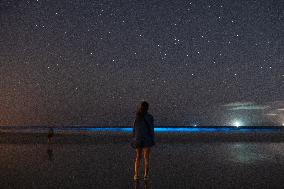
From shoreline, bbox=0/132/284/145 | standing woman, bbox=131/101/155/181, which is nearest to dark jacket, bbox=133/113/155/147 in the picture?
standing woman, bbox=131/101/155/181

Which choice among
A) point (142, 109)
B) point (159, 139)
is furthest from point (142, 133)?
point (159, 139)

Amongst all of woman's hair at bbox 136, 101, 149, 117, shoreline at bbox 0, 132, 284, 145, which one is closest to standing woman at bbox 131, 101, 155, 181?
woman's hair at bbox 136, 101, 149, 117

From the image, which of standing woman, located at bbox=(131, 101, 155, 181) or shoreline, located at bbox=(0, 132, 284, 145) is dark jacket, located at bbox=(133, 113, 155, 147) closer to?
standing woman, located at bbox=(131, 101, 155, 181)

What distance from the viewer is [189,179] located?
7.37 m

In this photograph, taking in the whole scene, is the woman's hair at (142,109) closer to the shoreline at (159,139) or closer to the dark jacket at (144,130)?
the dark jacket at (144,130)

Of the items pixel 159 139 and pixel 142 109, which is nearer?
pixel 142 109

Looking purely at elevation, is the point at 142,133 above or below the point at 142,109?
below

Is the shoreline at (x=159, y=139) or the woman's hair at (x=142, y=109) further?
the shoreline at (x=159, y=139)

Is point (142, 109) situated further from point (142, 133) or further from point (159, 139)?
point (159, 139)

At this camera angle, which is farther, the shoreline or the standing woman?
the shoreline

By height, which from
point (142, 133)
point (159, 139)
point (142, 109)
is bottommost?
point (159, 139)

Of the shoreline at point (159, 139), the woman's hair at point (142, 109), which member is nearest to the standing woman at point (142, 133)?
the woman's hair at point (142, 109)

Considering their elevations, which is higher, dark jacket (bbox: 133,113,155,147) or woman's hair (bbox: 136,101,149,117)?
woman's hair (bbox: 136,101,149,117)

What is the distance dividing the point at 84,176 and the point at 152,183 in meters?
1.86
